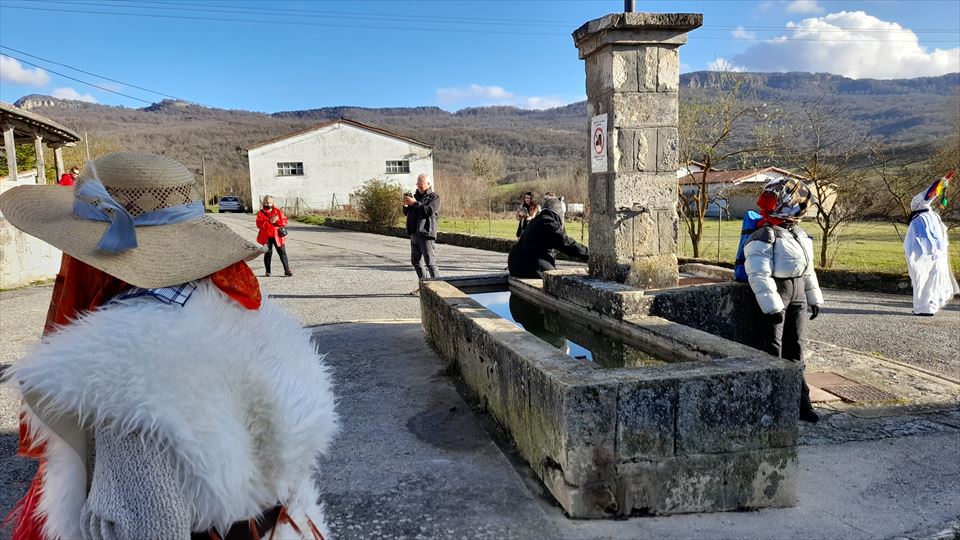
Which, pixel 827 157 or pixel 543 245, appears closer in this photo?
pixel 543 245

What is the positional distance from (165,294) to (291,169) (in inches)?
1589

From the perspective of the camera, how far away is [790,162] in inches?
477

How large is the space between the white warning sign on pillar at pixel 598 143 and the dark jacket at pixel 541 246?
4.35 ft

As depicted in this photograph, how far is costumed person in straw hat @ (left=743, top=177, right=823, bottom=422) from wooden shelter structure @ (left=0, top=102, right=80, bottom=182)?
51.6ft

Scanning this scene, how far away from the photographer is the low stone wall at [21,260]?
38.4ft

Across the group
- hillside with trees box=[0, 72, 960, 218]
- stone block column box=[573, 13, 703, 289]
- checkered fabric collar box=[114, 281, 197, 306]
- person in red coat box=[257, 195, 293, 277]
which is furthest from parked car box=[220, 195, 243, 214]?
checkered fabric collar box=[114, 281, 197, 306]

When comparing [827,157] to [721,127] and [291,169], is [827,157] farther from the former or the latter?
[291,169]

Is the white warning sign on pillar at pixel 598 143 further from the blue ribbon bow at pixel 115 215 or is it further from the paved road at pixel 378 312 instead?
the blue ribbon bow at pixel 115 215

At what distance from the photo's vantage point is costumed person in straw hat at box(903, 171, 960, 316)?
8422 millimetres

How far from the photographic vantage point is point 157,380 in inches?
47.8

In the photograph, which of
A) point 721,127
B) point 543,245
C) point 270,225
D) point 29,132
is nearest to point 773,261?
point 543,245

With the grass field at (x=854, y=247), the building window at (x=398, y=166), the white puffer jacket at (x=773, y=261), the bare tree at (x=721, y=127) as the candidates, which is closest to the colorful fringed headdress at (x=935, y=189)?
the grass field at (x=854, y=247)

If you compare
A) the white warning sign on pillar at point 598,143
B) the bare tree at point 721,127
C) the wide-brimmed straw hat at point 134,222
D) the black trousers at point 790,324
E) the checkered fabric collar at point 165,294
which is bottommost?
the black trousers at point 790,324

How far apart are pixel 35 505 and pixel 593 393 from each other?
2.25 m
